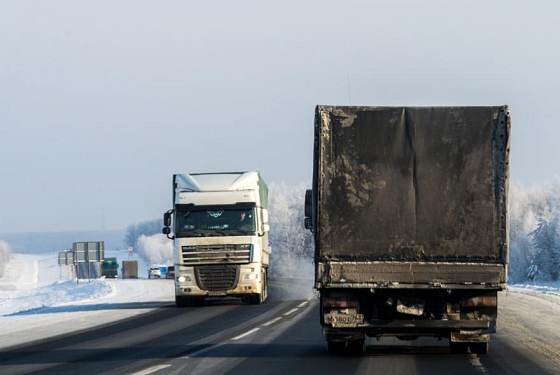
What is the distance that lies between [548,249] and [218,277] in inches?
2539

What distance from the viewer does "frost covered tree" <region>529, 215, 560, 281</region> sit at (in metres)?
90.2

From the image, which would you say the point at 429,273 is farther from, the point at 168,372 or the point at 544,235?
the point at 544,235

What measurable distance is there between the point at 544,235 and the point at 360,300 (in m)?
81.0

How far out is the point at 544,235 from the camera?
92938 mm

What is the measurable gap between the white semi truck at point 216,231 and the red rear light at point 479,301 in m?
17.1

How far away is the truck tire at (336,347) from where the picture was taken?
51.8ft

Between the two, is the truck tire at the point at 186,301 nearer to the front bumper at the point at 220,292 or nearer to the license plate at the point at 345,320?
the front bumper at the point at 220,292

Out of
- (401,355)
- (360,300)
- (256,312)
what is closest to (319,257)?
(360,300)

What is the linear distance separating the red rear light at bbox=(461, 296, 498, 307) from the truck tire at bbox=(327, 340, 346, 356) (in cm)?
208

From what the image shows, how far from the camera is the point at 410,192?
48.0ft

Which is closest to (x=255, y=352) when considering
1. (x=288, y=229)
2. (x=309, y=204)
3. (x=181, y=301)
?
(x=309, y=204)

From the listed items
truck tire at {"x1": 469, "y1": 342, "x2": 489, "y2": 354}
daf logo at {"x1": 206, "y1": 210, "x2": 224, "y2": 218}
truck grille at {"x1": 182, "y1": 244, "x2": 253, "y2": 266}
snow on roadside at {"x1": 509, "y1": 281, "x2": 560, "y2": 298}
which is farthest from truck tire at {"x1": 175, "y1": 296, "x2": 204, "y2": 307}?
truck tire at {"x1": 469, "y1": 342, "x2": 489, "y2": 354}

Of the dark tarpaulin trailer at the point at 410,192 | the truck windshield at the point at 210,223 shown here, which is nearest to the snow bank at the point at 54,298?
the truck windshield at the point at 210,223

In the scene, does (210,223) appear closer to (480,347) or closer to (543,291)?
(480,347)
